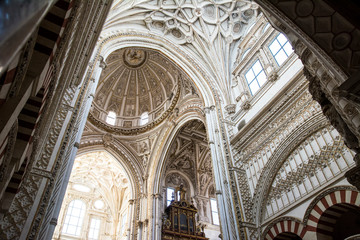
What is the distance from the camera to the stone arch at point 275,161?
7.87 meters

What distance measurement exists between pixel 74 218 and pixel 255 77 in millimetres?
15980

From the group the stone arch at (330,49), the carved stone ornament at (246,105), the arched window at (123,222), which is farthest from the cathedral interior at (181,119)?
the arched window at (123,222)

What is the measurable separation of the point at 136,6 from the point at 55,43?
11.6 m

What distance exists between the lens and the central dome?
17.0 meters

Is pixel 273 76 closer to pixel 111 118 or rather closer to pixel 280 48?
pixel 280 48

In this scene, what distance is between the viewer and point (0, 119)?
2.18 metres

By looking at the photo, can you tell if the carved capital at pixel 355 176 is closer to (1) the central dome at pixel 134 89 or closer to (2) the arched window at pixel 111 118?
(1) the central dome at pixel 134 89

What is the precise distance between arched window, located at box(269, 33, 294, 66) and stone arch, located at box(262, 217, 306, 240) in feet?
18.6

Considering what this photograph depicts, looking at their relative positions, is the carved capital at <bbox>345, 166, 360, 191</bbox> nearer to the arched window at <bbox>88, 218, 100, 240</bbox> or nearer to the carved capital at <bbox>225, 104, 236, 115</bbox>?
the carved capital at <bbox>225, 104, 236, 115</bbox>

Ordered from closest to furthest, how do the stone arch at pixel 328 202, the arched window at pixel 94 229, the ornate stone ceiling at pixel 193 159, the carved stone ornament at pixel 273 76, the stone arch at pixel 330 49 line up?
the stone arch at pixel 330 49
the stone arch at pixel 328 202
the carved stone ornament at pixel 273 76
the ornate stone ceiling at pixel 193 159
the arched window at pixel 94 229

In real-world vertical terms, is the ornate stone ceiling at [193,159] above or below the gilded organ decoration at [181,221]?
above

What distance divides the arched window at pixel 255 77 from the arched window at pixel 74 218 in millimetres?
15375

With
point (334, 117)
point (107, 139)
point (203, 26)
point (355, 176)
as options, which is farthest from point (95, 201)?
point (355, 176)

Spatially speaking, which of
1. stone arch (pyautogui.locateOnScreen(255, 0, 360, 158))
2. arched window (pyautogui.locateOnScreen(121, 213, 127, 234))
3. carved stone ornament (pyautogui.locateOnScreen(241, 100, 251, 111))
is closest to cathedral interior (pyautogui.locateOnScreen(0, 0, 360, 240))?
stone arch (pyautogui.locateOnScreen(255, 0, 360, 158))
